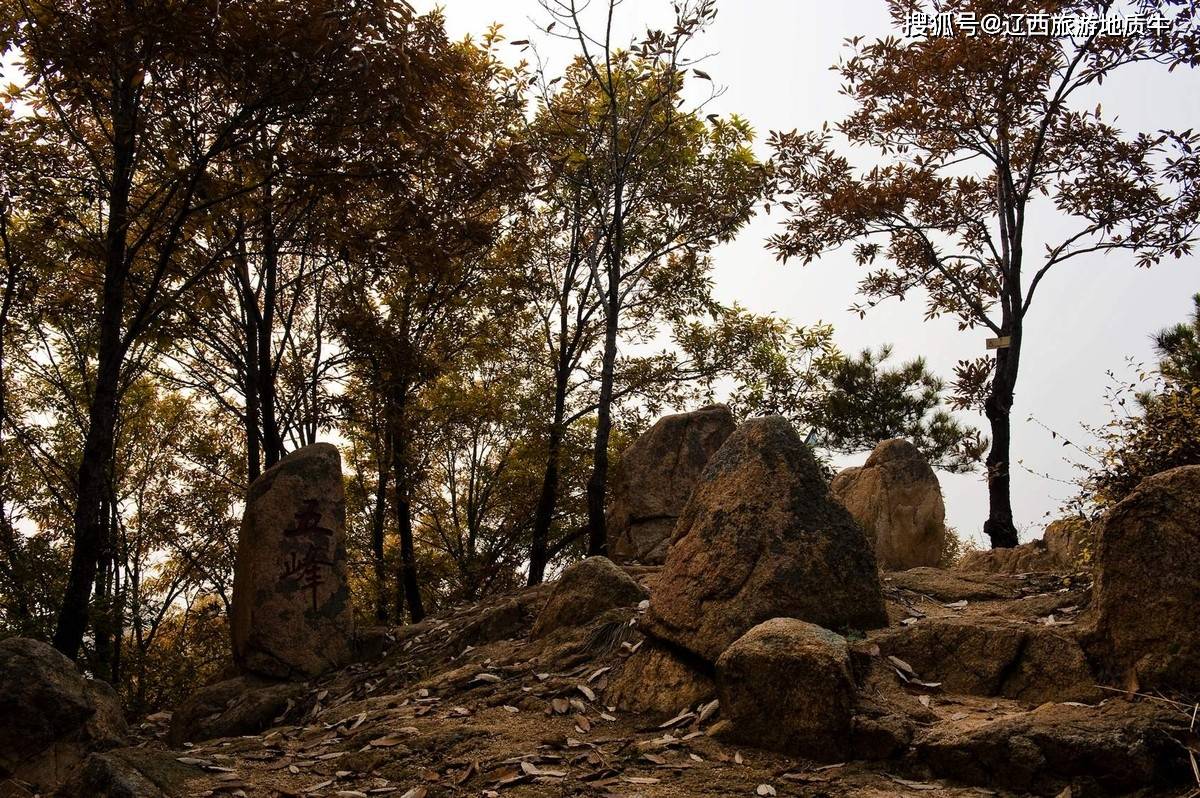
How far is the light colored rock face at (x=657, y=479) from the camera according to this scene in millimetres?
12766

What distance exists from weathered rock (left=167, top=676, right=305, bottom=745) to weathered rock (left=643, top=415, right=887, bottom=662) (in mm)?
3812

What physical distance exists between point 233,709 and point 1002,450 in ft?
29.4

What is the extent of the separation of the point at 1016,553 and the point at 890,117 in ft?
18.8

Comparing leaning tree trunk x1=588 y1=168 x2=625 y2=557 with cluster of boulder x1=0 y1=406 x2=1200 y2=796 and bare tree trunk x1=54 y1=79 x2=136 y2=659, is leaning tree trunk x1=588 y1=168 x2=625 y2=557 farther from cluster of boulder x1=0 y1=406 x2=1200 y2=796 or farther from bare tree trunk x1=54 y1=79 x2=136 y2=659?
bare tree trunk x1=54 y1=79 x2=136 y2=659

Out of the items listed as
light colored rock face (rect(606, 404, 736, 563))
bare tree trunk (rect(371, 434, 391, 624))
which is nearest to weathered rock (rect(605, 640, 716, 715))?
light colored rock face (rect(606, 404, 736, 563))

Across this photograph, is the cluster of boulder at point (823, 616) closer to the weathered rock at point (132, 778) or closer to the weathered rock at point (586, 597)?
the weathered rock at point (586, 597)

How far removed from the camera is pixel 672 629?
6551 mm

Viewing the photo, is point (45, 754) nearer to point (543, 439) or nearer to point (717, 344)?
point (543, 439)

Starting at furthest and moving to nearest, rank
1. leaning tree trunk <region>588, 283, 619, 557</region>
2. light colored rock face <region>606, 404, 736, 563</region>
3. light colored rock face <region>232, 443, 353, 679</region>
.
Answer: light colored rock face <region>606, 404, 736, 563</region> → leaning tree trunk <region>588, 283, 619, 557</region> → light colored rock face <region>232, 443, 353, 679</region>

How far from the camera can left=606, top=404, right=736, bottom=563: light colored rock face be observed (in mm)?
12766

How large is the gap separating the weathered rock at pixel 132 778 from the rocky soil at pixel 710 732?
1 centimetres

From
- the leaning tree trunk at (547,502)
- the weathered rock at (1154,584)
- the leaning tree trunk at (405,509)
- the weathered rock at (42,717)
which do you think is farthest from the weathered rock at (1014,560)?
the weathered rock at (42,717)

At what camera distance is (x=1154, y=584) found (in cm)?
533

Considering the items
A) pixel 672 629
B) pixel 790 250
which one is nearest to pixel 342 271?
pixel 790 250
